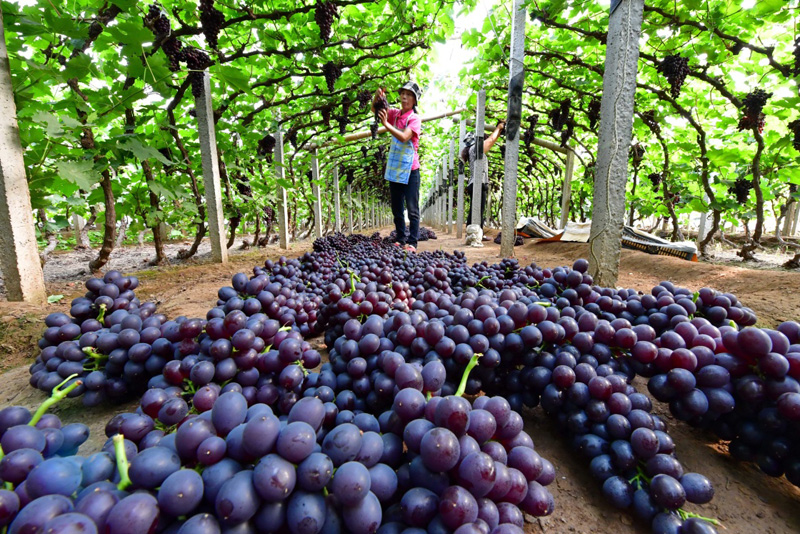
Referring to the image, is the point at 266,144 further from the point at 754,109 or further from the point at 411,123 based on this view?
the point at 754,109

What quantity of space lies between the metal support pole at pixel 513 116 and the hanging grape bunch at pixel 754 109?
113 inches

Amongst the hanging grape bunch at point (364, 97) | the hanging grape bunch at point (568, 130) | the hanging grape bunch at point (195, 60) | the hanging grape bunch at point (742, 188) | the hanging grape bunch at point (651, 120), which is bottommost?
the hanging grape bunch at point (742, 188)

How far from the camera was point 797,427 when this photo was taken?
846mm

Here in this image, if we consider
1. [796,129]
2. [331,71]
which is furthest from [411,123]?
[796,129]

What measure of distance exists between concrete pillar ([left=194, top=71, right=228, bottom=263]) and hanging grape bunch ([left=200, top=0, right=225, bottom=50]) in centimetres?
78

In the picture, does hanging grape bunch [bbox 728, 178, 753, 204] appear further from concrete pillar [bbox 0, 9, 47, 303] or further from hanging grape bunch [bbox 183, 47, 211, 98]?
concrete pillar [bbox 0, 9, 47, 303]

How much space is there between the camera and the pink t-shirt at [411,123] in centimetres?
521

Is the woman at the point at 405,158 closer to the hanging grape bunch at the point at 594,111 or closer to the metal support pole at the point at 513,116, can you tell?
the metal support pole at the point at 513,116

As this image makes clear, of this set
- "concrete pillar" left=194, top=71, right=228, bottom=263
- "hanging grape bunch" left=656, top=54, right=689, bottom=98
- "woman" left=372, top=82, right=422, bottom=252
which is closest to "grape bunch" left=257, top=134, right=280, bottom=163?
"concrete pillar" left=194, top=71, right=228, bottom=263

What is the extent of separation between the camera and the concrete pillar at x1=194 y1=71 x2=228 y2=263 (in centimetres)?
414

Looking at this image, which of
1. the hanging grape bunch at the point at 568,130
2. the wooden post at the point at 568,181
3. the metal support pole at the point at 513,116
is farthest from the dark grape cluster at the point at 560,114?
the metal support pole at the point at 513,116

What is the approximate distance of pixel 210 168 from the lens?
429 centimetres

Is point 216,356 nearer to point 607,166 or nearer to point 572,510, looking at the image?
A: point 572,510

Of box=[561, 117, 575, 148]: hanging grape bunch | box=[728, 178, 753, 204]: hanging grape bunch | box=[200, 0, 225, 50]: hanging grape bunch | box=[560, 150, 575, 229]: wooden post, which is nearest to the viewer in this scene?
box=[200, 0, 225, 50]: hanging grape bunch
